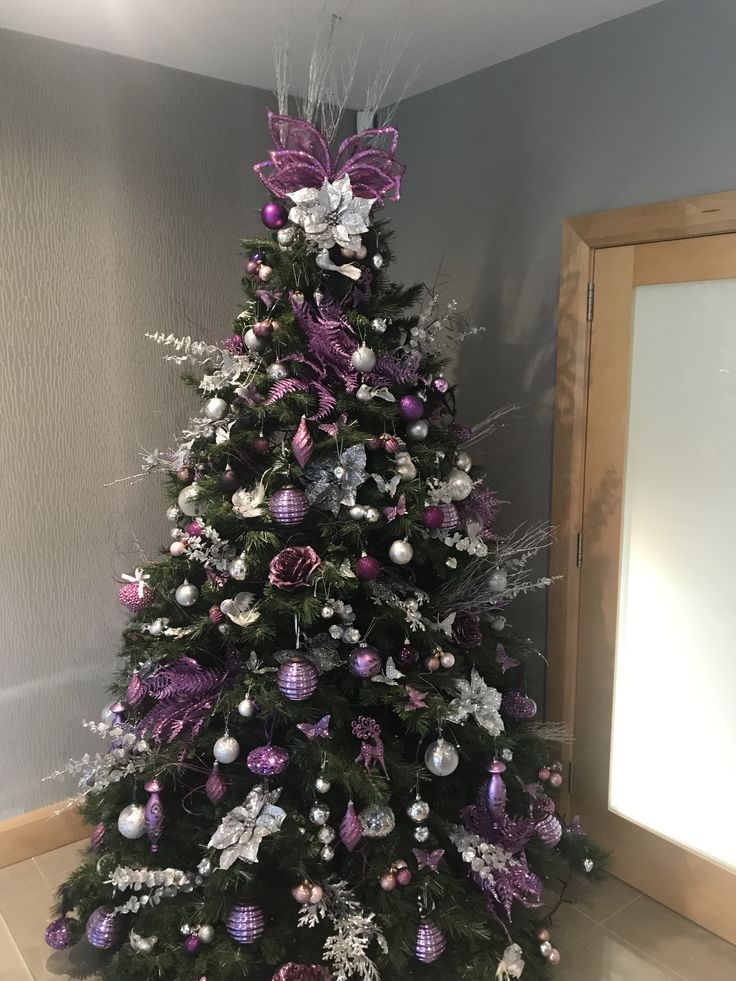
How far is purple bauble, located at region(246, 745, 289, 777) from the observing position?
1719 millimetres

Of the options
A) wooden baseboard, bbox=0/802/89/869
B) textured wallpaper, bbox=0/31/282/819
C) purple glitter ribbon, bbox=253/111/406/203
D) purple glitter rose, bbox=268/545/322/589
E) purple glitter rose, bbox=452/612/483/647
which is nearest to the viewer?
purple glitter rose, bbox=268/545/322/589

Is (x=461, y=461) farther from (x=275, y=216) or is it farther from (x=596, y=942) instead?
(x=596, y=942)

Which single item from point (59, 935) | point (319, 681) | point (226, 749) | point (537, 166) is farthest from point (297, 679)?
point (537, 166)

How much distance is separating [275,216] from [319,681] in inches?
41.4

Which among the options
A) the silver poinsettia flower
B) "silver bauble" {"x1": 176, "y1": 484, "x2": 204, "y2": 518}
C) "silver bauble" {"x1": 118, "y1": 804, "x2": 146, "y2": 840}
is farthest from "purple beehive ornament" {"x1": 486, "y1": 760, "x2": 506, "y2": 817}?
the silver poinsettia flower

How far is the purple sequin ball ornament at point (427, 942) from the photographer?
1741 mm

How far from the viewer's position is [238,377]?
1806 millimetres

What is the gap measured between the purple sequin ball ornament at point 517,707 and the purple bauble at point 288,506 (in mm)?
716

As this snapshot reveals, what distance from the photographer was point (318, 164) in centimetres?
178

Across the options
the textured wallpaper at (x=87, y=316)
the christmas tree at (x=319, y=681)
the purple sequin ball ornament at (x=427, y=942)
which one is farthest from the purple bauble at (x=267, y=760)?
the textured wallpaper at (x=87, y=316)

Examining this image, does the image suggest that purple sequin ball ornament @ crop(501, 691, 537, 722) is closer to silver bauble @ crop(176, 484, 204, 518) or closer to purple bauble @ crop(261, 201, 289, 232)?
silver bauble @ crop(176, 484, 204, 518)

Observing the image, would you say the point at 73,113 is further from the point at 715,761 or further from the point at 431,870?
the point at 715,761

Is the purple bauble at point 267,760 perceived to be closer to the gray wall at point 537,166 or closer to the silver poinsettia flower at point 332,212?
the gray wall at point 537,166

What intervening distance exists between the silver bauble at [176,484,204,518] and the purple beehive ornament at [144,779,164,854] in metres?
0.61
